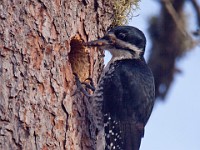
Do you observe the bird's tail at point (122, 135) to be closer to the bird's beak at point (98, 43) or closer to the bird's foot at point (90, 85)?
the bird's foot at point (90, 85)

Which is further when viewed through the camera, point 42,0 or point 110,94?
point 110,94

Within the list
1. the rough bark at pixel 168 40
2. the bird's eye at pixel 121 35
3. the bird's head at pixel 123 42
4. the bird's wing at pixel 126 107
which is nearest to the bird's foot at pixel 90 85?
the bird's wing at pixel 126 107

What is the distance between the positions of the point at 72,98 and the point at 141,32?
2.80 feet

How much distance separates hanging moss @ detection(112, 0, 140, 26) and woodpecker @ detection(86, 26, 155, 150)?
0.96ft

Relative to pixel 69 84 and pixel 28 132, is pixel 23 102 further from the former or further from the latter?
pixel 69 84

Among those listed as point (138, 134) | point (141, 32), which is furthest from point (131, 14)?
point (138, 134)

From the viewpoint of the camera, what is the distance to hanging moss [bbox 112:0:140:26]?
156 inches

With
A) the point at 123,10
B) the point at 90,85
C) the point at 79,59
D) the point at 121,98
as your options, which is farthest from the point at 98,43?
the point at 123,10

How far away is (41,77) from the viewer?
121 inches

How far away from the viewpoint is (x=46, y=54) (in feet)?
10.4

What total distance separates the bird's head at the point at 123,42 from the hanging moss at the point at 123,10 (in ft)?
0.91

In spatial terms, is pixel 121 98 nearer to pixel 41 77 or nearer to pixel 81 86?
pixel 81 86

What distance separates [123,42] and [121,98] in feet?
1.57

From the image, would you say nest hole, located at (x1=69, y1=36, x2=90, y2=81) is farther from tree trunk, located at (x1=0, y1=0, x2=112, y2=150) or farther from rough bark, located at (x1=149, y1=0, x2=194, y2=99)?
rough bark, located at (x1=149, y1=0, x2=194, y2=99)
